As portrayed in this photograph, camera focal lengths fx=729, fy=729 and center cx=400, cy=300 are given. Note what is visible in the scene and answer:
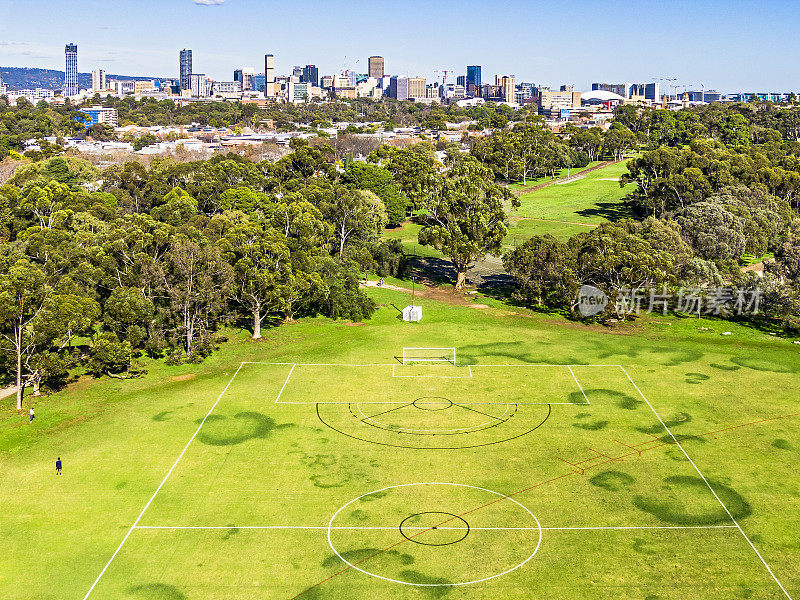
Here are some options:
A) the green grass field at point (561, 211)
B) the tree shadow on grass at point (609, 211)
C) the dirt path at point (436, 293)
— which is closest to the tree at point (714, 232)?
the green grass field at point (561, 211)

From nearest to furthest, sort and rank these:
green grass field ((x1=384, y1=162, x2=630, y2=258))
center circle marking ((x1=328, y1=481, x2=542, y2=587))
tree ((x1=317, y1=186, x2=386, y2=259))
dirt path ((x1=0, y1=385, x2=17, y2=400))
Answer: center circle marking ((x1=328, y1=481, x2=542, y2=587)) < dirt path ((x1=0, y1=385, x2=17, y2=400)) < tree ((x1=317, y1=186, x2=386, y2=259)) < green grass field ((x1=384, y1=162, x2=630, y2=258))

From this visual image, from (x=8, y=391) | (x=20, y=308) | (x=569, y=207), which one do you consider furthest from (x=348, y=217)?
(x=569, y=207)

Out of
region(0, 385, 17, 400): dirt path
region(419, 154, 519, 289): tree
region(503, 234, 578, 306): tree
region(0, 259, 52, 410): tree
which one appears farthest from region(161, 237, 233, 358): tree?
region(503, 234, 578, 306): tree

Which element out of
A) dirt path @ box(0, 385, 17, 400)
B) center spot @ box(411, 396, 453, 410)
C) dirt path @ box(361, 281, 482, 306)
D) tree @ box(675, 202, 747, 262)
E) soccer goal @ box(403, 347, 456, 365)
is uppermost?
tree @ box(675, 202, 747, 262)

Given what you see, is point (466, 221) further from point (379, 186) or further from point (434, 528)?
point (434, 528)

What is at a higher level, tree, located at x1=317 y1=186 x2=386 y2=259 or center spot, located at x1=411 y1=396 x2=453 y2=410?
tree, located at x1=317 y1=186 x2=386 y2=259

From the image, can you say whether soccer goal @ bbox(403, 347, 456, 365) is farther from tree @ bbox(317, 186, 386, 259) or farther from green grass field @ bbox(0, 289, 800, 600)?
tree @ bbox(317, 186, 386, 259)

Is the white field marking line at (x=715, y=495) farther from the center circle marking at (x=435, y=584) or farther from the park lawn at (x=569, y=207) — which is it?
the park lawn at (x=569, y=207)
